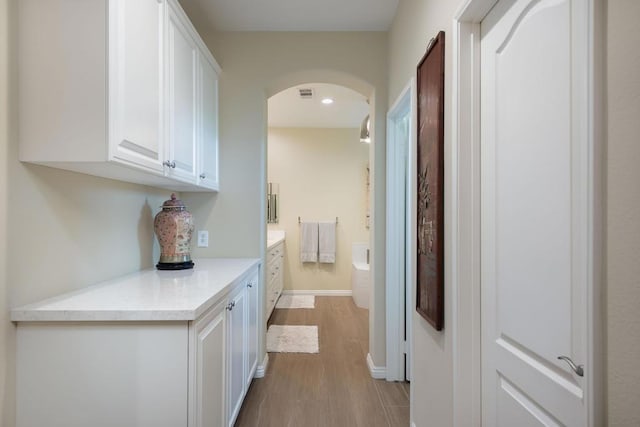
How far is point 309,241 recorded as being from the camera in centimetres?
512

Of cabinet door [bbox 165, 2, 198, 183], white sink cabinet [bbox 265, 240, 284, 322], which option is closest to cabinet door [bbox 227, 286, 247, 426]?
cabinet door [bbox 165, 2, 198, 183]

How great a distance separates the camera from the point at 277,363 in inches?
107

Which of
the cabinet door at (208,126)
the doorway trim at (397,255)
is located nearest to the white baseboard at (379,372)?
the doorway trim at (397,255)

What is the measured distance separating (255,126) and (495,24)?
5.91 ft

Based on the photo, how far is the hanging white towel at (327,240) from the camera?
5105 millimetres

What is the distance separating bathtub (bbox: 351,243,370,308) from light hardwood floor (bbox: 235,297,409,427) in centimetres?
119

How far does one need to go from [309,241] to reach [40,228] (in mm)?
3996

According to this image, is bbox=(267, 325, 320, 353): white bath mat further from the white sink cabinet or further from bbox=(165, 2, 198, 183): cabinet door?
bbox=(165, 2, 198, 183): cabinet door

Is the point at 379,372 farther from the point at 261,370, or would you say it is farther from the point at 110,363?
the point at 110,363

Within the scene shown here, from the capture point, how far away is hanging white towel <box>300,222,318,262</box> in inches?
201

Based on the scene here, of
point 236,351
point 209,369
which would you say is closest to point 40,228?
point 209,369

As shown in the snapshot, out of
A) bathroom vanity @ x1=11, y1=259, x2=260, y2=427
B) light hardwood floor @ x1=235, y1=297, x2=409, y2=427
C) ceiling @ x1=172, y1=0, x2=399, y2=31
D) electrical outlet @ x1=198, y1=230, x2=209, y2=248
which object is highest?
ceiling @ x1=172, y1=0, x2=399, y2=31

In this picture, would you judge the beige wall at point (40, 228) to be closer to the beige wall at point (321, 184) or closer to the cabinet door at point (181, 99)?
the cabinet door at point (181, 99)

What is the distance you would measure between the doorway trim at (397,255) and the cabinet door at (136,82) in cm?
159
